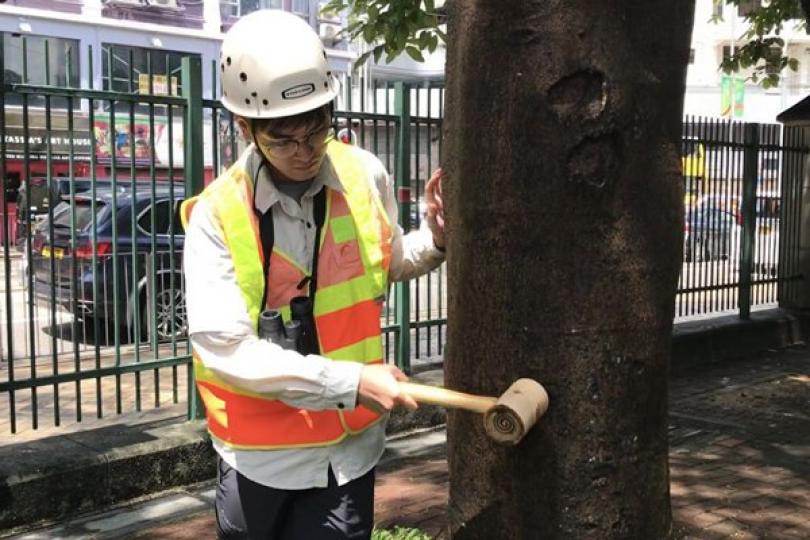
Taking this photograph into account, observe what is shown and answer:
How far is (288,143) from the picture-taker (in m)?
2.17

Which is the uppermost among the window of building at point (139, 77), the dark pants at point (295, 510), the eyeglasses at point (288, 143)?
the window of building at point (139, 77)

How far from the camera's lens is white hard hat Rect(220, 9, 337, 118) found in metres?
2.13

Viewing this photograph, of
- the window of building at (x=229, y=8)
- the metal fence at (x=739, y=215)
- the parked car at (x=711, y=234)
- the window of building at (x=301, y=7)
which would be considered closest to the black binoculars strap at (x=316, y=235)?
the metal fence at (x=739, y=215)

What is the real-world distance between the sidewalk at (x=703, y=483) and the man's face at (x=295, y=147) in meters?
2.54

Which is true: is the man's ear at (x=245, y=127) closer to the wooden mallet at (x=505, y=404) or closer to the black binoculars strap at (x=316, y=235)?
the black binoculars strap at (x=316, y=235)

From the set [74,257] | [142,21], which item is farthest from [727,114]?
[74,257]

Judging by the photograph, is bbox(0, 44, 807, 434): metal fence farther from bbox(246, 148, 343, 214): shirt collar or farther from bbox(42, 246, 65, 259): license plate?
bbox(246, 148, 343, 214): shirt collar

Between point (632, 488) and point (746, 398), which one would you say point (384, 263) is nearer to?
point (632, 488)

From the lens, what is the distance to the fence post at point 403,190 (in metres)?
6.95

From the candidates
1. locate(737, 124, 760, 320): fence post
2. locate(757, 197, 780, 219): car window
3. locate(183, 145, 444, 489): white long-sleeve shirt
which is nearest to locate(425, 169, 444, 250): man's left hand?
locate(183, 145, 444, 489): white long-sleeve shirt

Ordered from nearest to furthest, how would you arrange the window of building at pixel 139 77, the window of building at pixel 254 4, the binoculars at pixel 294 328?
the binoculars at pixel 294 328 < the window of building at pixel 139 77 < the window of building at pixel 254 4

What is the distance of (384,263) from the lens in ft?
7.82

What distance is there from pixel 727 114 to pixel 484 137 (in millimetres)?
40848

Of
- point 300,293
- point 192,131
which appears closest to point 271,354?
point 300,293
